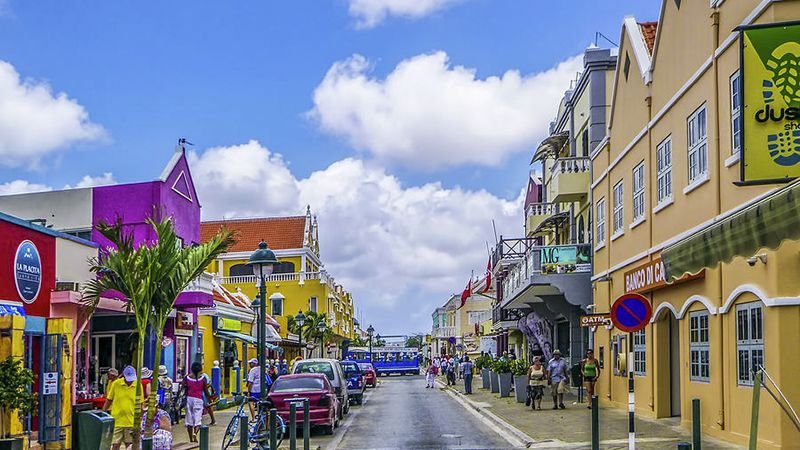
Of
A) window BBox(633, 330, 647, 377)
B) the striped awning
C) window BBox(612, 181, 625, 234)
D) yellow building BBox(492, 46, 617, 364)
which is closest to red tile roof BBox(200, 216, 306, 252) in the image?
yellow building BBox(492, 46, 617, 364)

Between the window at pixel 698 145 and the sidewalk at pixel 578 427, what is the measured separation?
5047mm

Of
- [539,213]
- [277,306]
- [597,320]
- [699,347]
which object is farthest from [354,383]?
[277,306]

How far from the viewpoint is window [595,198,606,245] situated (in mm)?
28281

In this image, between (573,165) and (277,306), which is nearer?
(573,165)

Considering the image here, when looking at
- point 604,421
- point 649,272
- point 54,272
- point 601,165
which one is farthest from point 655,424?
point 54,272

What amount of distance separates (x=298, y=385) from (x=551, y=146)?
65.6ft

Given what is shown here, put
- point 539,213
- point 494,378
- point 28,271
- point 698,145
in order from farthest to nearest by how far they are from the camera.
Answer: point 539,213
point 494,378
point 698,145
point 28,271

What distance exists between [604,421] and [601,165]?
8.97m

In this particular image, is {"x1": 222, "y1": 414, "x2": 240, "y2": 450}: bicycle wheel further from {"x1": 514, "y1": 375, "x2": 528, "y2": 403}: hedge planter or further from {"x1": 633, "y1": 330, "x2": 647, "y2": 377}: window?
{"x1": 514, "y1": 375, "x2": 528, "y2": 403}: hedge planter

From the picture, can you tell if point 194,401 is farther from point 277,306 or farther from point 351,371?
point 277,306

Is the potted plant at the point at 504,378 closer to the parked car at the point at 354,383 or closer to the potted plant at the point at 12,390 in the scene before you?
the parked car at the point at 354,383

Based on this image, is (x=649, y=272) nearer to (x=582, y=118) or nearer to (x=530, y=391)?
(x=530, y=391)

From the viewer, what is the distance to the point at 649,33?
2630cm

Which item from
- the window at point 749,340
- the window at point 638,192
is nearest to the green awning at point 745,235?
the window at point 749,340
